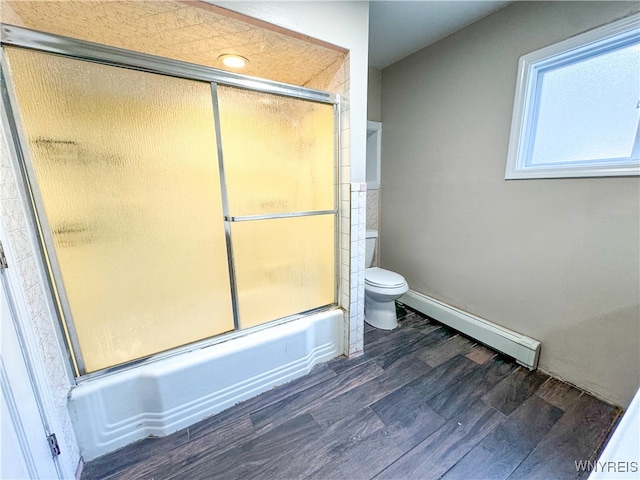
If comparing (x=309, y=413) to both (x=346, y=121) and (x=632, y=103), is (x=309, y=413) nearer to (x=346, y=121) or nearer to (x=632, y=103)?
(x=346, y=121)

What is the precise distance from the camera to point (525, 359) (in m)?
1.60

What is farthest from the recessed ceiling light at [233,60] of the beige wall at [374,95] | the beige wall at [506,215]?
the beige wall at [506,215]

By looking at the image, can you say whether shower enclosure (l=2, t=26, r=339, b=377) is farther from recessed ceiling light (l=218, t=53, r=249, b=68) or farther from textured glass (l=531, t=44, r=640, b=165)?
textured glass (l=531, t=44, r=640, b=165)

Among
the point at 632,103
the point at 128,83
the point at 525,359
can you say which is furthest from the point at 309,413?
the point at 632,103

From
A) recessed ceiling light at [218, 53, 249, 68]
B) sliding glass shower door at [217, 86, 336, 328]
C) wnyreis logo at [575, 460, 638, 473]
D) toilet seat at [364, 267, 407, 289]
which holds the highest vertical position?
recessed ceiling light at [218, 53, 249, 68]

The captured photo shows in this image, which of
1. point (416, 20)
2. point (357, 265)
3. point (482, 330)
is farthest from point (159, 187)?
point (482, 330)

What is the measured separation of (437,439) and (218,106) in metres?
1.90

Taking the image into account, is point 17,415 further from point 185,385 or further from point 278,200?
point 278,200

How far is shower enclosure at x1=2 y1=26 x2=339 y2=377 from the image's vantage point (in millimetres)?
950

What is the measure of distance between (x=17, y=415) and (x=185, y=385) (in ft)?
1.91

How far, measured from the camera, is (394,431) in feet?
4.02

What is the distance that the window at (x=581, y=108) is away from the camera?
1.23 m

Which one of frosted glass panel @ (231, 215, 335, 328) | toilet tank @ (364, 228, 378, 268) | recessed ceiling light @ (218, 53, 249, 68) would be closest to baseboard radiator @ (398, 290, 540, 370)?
toilet tank @ (364, 228, 378, 268)

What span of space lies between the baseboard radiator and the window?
3.38 feet
